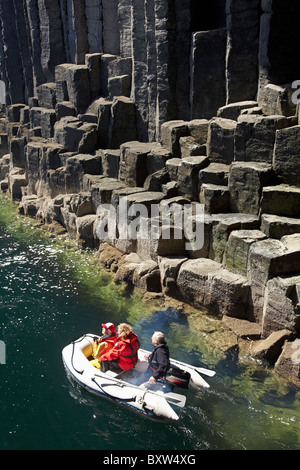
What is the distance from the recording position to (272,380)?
9680mm

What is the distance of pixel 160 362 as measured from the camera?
916cm

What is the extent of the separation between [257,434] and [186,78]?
501 inches

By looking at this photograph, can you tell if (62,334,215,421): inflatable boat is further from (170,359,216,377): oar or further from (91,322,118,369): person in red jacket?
(91,322,118,369): person in red jacket

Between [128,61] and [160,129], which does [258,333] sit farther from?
[128,61]

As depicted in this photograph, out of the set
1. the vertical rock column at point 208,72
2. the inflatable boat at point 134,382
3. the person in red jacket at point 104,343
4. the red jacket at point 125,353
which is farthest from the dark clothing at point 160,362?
the vertical rock column at point 208,72

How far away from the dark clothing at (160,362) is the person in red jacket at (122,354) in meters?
0.43

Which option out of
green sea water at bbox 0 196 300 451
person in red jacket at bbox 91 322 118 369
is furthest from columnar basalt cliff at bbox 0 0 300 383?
person in red jacket at bbox 91 322 118 369

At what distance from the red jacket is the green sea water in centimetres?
81

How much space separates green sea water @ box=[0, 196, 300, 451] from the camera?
8398 mm

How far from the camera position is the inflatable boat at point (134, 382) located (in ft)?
28.5

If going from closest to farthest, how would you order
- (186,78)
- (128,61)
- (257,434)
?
(257,434) < (186,78) < (128,61)

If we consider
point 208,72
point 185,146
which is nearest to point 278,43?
point 208,72
